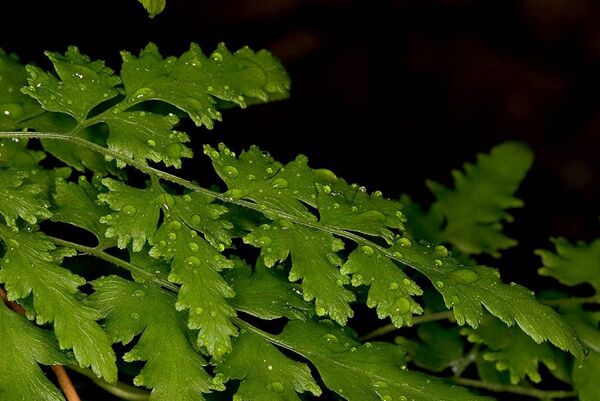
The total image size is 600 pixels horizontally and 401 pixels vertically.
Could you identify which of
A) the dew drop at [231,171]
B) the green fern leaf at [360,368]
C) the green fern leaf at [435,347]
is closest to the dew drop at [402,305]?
the green fern leaf at [360,368]

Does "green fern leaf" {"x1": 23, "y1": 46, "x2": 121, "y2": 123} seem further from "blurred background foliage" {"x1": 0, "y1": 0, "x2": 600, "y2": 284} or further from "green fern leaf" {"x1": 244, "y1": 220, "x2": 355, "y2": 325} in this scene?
"blurred background foliage" {"x1": 0, "y1": 0, "x2": 600, "y2": 284}

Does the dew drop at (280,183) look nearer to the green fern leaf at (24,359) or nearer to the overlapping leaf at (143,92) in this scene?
the overlapping leaf at (143,92)

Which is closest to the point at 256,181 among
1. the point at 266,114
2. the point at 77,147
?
the point at 77,147

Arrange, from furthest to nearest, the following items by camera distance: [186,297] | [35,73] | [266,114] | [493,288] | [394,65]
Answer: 1. [394,65]
2. [266,114]
3. [35,73]
4. [493,288]
5. [186,297]

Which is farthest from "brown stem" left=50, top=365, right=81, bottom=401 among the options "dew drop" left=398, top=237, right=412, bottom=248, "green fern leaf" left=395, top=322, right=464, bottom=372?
"green fern leaf" left=395, top=322, right=464, bottom=372

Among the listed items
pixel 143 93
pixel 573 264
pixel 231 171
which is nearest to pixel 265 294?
pixel 231 171

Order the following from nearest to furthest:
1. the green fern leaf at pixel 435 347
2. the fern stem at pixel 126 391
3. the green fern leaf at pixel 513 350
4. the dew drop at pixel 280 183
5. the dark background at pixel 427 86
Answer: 1. the dew drop at pixel 280 183
2. the fern stem at pixel 126 391
3. the green fern leaf at pixel 513 350
4. the green fern leaf at pixel 435 347
5. the dark background at pixel 427 86

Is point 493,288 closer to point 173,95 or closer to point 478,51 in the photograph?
point 173,95
